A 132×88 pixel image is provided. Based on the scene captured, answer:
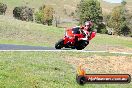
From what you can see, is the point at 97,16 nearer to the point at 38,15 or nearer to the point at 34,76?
the point at 38,15

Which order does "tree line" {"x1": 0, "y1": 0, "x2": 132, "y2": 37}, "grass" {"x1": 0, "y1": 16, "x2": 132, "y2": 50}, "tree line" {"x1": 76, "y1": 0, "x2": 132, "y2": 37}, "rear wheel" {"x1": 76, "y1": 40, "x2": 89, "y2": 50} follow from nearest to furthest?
1. "rear wheel" {"x1": 76, "y1": 40, "x2": 89, "y2": 50}
2. "grass" {"x1": 0, "y1": 16, "x2": 132, "y2": 50}
3. "tree line" {"x1": 76, "y1": 0, "x2": 132, "y2": 37}
4. "tree line" {"x1": 0, "y1": 0, "x2": 132, "y2": 37}

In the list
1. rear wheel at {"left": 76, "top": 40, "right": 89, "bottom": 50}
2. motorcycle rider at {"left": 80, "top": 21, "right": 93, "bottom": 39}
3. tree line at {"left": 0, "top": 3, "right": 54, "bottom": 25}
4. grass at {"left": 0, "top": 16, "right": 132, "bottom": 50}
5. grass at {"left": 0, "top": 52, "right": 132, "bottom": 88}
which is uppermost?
motorcycle rider at {"left": 80, "top": 21, "right": 93, "bottom": 39}

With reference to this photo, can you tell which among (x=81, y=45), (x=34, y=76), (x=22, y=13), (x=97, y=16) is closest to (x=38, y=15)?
(x=22, y=13)

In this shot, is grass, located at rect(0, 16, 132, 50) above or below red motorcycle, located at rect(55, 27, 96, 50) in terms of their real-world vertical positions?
below

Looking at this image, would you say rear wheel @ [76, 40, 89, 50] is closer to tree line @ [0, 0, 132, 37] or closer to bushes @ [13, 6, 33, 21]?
tree line @ [0, 0, 132, 37]

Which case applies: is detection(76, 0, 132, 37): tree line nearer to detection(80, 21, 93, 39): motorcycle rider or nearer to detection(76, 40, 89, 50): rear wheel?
detection(76, 40, 89, 50): rear wheel

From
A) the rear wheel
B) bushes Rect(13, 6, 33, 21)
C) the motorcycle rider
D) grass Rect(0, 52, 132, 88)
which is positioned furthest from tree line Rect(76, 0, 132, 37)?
the motorcycle rider

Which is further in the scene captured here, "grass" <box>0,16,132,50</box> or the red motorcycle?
"grass" <box>0,16,132,50</box>

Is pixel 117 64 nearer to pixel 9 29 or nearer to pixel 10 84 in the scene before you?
pixel 10 84

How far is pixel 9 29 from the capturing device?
6694 cm

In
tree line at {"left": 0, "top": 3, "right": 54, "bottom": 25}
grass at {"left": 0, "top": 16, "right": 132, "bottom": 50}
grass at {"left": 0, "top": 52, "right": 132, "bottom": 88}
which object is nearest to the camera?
grass at {"left": 0, "top": 52, "right": 132, "bottom": 88}

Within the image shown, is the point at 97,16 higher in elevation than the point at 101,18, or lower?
higher

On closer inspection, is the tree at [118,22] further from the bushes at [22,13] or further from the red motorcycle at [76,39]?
the red motorcycle at [76,39]

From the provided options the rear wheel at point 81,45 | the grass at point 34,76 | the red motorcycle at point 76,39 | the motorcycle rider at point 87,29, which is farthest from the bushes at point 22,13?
the motorcycle rider at point 87,29
